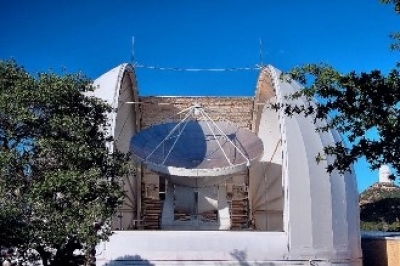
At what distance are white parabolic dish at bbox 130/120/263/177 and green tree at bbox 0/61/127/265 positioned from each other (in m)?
12.3

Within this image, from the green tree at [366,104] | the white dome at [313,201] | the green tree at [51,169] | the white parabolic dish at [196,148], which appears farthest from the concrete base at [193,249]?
the green tree at [366,104]

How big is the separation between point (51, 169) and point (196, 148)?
1888 centimetres

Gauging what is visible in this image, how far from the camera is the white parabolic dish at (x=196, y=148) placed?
29453 mm

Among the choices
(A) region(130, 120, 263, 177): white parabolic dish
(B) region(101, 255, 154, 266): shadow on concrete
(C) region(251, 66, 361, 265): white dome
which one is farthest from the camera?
(A) region(130, 120, 263, 177): white parabolic dish

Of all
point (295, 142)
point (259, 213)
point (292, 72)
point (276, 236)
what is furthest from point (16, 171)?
point (259, 213)

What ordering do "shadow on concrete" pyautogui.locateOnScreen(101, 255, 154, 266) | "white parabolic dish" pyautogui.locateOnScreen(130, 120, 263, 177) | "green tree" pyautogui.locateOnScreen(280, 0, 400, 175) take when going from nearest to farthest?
1. "green tree" pyautogui.locateOnScreen(280, 0, 400, 175)
2. "shadow on concrete" pyautogui.locateOnScreen(101, 255, 154, 266)
3. "white parabolic dish" pyautogui.locateOnScreen(130, 120, 263, 177)

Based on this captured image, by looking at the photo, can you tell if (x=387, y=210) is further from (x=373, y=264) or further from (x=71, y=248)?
(x=71, y=248)

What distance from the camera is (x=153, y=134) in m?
33.6

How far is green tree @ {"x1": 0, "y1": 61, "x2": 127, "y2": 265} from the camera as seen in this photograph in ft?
49.5

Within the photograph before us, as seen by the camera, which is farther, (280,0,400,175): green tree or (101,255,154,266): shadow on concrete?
(101,255,154,266): shadow on concrete

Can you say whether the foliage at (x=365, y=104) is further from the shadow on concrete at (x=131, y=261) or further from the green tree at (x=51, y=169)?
the shadow on concrete at (x=131, y=261)

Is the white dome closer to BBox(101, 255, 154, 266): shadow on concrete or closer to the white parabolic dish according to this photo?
the white parabolic dish

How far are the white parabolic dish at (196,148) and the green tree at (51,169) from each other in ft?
40.4

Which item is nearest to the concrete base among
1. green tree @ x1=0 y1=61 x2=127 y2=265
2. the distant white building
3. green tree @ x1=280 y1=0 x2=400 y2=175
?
the distant white building
